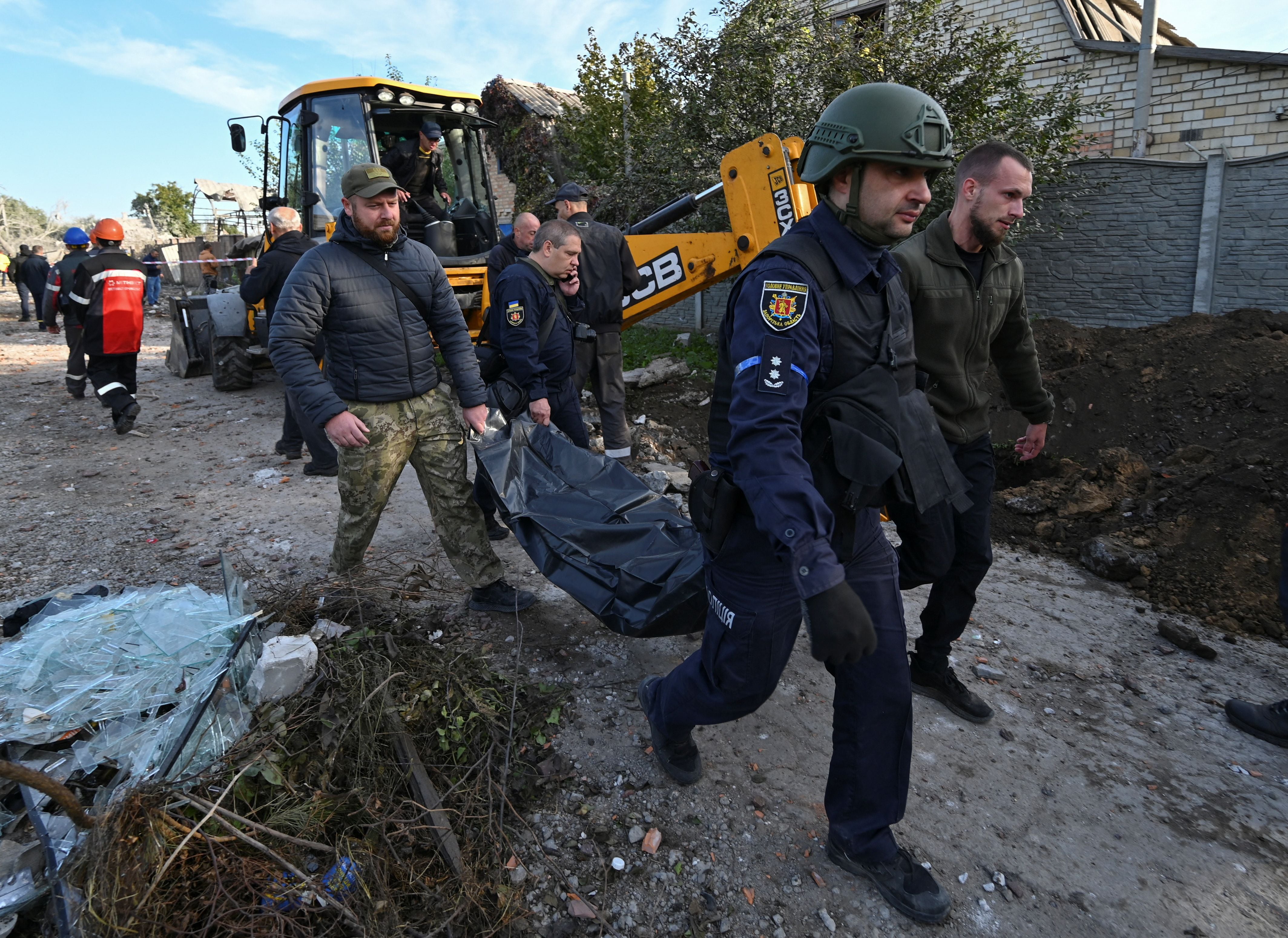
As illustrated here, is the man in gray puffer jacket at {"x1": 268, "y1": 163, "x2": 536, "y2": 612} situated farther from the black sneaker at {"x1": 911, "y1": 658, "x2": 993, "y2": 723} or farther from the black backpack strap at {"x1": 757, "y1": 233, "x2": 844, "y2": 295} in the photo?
the black backpack strap at {"x1": 757, "y1": 233, "x2": 844, "y2": 295}

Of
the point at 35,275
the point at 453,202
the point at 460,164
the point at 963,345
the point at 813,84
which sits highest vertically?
the point at 813,84

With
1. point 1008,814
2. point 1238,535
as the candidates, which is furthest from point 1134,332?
point 1008,814

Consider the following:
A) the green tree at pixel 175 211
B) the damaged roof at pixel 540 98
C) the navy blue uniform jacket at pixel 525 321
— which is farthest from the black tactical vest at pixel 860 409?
the green tree at pixel 175 211

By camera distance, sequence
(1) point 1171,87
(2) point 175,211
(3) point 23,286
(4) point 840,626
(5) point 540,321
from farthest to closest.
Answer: (2) point 175,211, (3) point 23,286, (1) point 1171,87, (5) point 540,321, (4) point 840,626

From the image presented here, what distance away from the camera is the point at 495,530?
4.50 m

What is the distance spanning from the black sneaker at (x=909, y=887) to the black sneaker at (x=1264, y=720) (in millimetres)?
1638

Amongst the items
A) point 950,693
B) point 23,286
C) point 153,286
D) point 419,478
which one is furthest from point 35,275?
point 950,693

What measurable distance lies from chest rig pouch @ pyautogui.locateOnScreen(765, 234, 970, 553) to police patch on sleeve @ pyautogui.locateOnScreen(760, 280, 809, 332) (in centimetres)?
7

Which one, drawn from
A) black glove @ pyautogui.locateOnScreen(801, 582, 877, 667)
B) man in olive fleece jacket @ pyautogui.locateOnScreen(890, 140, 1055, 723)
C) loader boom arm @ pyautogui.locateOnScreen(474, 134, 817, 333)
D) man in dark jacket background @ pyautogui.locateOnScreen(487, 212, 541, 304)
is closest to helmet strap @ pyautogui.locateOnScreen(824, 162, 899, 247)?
man in olive fleece jacket @ pyautogui.locateOnScreen(890, 140, 1055, 723)

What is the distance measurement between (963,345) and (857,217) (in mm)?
1037

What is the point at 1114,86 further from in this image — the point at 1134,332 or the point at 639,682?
the point at 639,682

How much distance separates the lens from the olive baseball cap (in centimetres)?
307

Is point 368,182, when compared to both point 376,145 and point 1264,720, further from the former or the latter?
point 376,145

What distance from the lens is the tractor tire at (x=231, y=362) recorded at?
8312mm
